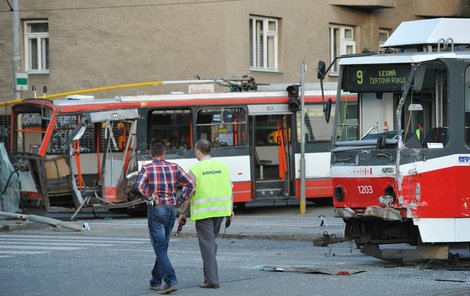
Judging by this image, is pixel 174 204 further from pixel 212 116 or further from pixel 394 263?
pixel 212 116

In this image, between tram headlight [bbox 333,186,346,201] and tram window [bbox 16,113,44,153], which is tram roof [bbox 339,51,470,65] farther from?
tram window [bbox 16,113,44,153]

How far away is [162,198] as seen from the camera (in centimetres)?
1373

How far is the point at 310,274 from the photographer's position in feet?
50.3

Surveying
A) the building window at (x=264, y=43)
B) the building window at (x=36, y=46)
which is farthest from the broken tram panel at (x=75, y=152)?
the building window at (x=264, y=43)

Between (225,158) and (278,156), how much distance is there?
1.57 metres

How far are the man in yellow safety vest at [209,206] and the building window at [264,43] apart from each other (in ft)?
74.5

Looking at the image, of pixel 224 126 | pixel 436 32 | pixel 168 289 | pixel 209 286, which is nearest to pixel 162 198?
pixel 168 289

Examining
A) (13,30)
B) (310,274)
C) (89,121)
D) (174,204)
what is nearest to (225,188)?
(174,204)

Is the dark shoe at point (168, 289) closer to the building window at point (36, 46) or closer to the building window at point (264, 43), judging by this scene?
the building window at point (36, 46)

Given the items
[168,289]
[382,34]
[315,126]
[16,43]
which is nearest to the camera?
[168,289]

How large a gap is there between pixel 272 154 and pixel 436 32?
12694 mm

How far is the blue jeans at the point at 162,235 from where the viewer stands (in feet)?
44.8

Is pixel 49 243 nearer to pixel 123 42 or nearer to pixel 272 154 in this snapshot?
pixel 272 154

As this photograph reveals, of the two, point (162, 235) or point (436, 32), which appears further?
point (436, 32)
